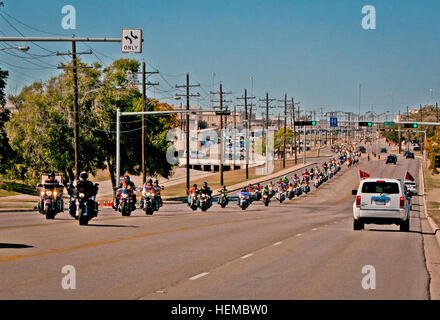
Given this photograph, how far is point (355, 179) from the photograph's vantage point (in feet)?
311

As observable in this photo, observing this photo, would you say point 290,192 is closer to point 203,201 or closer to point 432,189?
point 203,201

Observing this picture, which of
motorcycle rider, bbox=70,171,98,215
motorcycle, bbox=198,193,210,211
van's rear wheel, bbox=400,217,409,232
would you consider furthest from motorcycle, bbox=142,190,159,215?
van's rear wheel, bbox=400,217,409,232

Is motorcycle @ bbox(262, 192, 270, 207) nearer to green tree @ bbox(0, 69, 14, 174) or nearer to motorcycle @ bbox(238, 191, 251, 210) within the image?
motorcycle @ bbox(238, 191, 251, 210)

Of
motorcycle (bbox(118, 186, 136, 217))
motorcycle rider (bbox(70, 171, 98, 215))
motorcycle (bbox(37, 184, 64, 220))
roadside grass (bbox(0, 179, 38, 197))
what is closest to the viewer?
motorcycle rider (bbox(70, 171, 98, 215))

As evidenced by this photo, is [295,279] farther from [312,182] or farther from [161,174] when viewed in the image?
[312,182]

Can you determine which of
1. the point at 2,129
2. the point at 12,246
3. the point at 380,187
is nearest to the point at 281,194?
the point at 2,129

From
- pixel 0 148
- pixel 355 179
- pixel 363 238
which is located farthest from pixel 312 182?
pixel 363 238

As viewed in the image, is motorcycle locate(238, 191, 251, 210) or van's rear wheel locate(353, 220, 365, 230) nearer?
van's rear wheel locate(353, 220, 365, 230)

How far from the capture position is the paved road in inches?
433

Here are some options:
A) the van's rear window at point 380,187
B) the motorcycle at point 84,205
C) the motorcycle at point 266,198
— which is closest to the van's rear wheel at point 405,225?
the van's rear window at point 380,187

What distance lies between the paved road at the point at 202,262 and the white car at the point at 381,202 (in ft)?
2.16

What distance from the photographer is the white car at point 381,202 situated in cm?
2567

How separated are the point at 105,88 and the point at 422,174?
54.3 m

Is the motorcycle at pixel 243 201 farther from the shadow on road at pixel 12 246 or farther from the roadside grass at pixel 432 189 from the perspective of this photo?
the shadow on road at pixel 12 246
